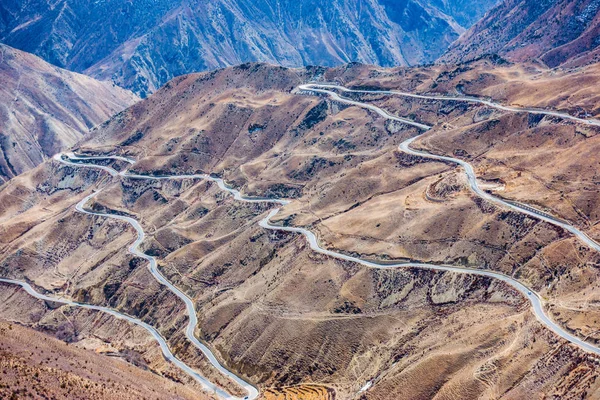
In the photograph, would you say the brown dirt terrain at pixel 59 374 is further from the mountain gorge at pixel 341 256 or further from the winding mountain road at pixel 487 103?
the winding mountain road at pixel 487 103

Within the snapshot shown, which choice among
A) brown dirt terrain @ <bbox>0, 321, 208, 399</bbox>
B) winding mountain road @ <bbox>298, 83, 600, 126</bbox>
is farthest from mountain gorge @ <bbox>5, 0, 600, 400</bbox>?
winding mountain road @ <bbox>298, 83, 600, 126</bbox>

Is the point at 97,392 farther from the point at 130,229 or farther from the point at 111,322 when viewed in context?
the point at 130,229

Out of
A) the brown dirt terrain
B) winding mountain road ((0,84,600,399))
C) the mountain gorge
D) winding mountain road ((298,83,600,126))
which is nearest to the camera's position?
the brown dirt terrain

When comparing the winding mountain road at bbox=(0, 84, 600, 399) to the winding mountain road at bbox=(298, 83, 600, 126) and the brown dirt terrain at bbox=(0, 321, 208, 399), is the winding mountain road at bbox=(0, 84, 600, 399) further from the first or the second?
the brown dirt terrain at bbox=(0, 321, 208, 399)

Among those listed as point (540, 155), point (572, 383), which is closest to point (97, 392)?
point (572, 383)

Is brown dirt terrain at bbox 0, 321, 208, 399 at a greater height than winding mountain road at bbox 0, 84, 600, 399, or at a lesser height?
greater

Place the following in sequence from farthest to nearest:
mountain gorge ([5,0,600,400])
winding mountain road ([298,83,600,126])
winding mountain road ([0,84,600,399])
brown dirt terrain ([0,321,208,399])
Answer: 1. winding mountain road ([298,83,600,126])
2. winding mountain road ([0,84,600,399])
3. mountain gorge ([5,0,600,400])
4. brown dirt terrain ([0,321,208,399])

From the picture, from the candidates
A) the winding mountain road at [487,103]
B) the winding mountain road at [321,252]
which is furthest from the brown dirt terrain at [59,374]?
the winding mountain road at [487,103]

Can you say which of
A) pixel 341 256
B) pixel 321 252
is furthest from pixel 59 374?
pixel 321 252

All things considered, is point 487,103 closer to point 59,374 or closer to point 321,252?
point 321,252

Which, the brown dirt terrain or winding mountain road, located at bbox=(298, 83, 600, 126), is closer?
the brown dirt terrain

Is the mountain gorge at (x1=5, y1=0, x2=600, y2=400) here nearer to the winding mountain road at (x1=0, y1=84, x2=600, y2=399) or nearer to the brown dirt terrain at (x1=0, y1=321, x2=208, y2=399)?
the brown dirt terrain at (x1=0, y1=321, x2=208, y2=399)
